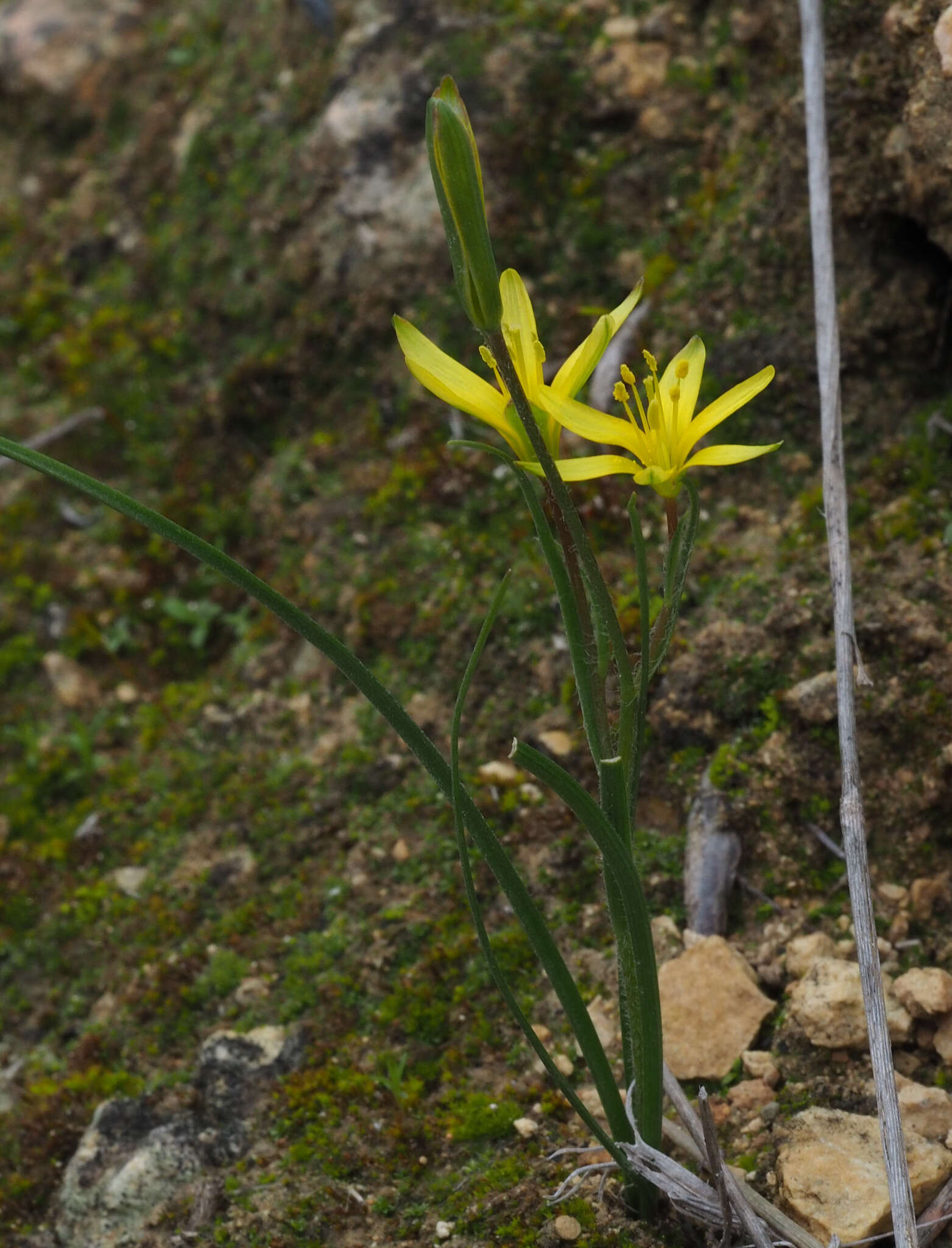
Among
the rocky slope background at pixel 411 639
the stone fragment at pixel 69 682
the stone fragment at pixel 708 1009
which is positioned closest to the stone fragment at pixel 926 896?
the rocky slope background at pixel 411 639

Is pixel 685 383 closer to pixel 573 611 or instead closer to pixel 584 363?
pixel 584 363

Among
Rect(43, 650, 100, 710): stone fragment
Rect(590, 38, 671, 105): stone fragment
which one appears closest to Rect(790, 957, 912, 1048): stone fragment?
Rect(43, 650, 100, 710): stone fragment

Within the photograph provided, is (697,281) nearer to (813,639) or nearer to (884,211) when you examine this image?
(884,211)

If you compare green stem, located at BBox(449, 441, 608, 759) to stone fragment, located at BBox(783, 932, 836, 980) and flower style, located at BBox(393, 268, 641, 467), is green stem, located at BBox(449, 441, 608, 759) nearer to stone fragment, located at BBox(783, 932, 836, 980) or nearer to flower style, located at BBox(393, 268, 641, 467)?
flower style, located at BBox(393, 268, 641, 467)

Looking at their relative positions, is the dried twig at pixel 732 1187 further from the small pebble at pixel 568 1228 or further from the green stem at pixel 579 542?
the green stem at pixel 579 542

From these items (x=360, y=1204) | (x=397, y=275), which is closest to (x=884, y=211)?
(x=397, y=275)
